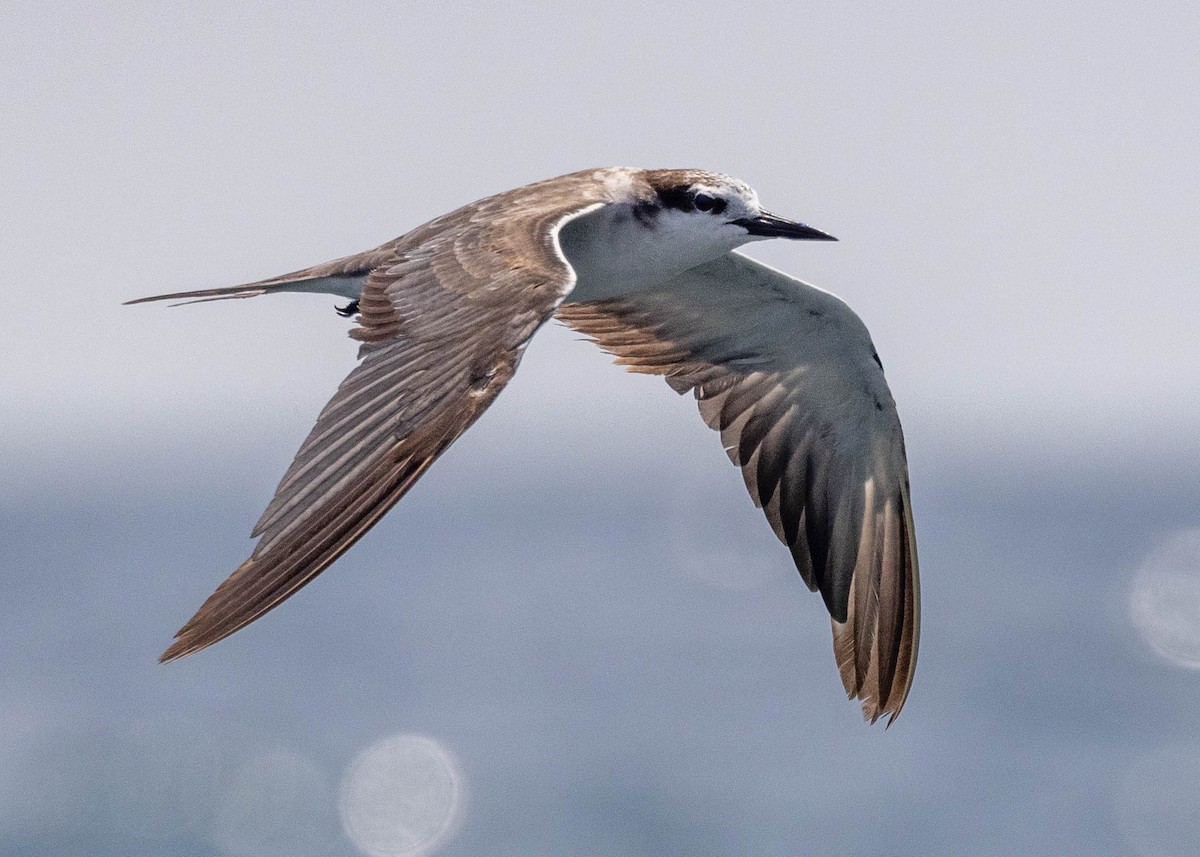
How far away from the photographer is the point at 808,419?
1280 centimetres

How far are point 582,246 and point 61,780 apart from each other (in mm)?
55432

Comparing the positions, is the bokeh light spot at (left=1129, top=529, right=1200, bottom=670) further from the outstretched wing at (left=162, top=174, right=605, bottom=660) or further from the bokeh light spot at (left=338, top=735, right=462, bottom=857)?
the outstretched wing at (left=162, top=174, right=605, bottom=660)

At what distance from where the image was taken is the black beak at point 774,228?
11352 millimetres

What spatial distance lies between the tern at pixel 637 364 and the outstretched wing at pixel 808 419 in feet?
0.05

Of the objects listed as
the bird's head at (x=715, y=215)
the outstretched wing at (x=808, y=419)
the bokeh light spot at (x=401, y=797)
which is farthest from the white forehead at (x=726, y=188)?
the bokeh light spot at (x=401, y=797)

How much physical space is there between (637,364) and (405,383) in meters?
4.75

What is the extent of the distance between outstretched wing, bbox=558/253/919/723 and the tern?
0.5 inches

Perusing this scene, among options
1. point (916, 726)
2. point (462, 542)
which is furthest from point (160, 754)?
point (462, 542)

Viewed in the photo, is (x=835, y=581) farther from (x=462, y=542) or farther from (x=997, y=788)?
(x=462, y=542)

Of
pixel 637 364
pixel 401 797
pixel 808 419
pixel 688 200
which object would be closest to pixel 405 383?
pixel 688 200

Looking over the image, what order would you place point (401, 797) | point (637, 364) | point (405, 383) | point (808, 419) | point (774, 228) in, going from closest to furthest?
point (405, 383) → point (774, 228) → point (808, 419) → point (637, 364) → point (401, 797)

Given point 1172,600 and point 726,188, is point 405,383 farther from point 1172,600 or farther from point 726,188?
point 1172,600

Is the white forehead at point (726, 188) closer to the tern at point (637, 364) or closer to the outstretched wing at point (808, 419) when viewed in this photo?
the tern at point (637, 364)

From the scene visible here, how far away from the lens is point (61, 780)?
201 feet
